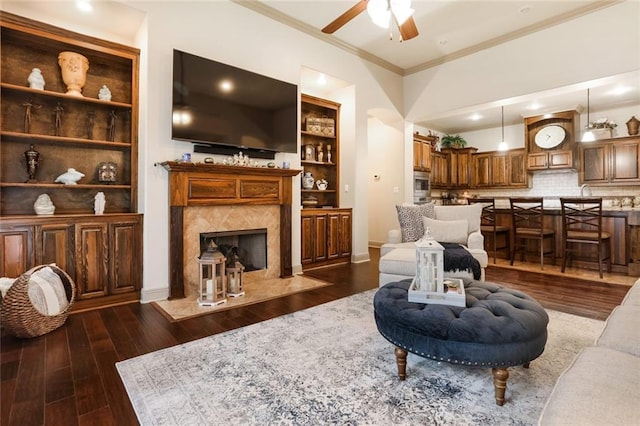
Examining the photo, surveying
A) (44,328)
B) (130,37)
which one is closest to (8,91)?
(130,37)

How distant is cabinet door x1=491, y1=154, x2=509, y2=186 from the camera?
24.1 feet

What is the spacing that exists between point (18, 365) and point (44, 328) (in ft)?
1.65

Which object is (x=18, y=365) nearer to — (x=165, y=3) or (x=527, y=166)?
(x=165, y=3)

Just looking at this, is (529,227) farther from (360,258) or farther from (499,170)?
(360,258)

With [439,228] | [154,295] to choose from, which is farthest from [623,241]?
[154,295]

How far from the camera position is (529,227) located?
5.43 meters

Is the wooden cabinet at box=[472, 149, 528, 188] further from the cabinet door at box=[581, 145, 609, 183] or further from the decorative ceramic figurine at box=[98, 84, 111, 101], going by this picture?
the decorative ceramic figurine at box=[98, 84, 111, 101]

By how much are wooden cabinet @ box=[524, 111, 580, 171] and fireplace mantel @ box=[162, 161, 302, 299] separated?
18.4 ft

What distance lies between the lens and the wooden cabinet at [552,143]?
629 centimetres

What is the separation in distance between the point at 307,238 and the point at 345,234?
31.4 inches

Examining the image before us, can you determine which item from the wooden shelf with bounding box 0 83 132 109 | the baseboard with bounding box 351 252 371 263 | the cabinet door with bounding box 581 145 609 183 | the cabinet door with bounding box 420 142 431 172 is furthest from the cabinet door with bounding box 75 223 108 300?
the cabinet door with bounding box 581 145 609 183

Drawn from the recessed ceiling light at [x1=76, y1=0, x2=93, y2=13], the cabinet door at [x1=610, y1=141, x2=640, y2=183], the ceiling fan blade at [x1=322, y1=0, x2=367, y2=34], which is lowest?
the cabinet door at [x1=610, y1=141, x2=640, y2=183]

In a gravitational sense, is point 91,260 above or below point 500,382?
above

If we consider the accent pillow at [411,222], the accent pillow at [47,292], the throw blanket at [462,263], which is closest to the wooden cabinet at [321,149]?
the accent pillow at [411,222]
